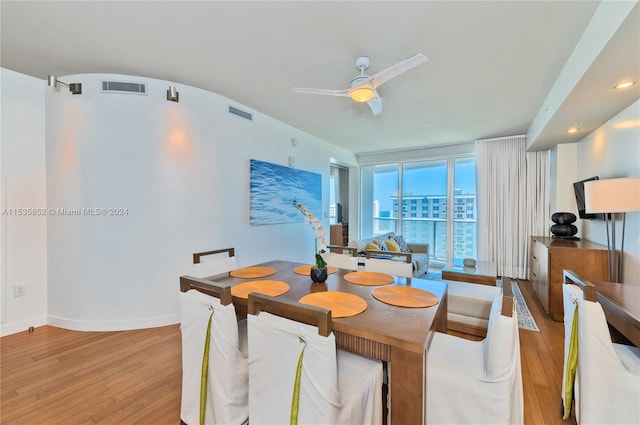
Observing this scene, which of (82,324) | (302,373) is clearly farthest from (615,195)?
(82,324)

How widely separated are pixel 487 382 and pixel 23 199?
3997 millimetres

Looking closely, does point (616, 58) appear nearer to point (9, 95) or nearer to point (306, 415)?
point (306, 415)

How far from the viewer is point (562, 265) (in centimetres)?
280

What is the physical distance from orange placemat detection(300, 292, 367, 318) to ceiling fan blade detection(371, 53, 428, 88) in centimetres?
149

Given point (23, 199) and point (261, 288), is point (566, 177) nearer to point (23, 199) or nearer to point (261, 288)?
point (261, 288)

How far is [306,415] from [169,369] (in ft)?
4.97

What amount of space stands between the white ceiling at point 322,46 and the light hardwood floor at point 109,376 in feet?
7.23

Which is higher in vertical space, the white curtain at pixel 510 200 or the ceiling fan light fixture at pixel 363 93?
the ceiling fan light fixture at pixel 363 93

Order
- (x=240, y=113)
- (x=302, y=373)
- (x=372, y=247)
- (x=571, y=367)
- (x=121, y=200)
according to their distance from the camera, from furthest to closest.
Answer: (x=372, y=247), (x=240, y=113), (x=121, y=200), (x=571, y=367), (x=302, y=373)

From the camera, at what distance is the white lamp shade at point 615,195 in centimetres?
195

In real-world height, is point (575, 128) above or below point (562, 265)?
above

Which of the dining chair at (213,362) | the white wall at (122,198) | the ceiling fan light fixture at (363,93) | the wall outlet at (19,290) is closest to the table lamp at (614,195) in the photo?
the ceiling fan light fixture at (363,93)

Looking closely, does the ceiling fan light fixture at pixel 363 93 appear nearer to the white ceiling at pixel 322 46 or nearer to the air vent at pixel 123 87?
the white ceiling at pixel 322 46

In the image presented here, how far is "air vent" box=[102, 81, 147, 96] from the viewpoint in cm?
254
